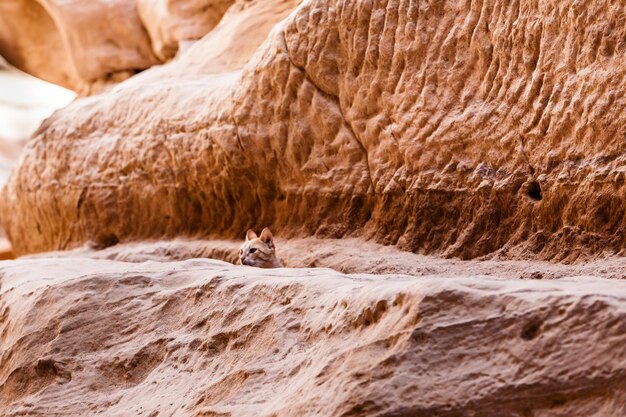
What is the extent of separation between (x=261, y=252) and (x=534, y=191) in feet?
6.35

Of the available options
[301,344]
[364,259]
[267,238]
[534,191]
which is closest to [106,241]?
[267,238]

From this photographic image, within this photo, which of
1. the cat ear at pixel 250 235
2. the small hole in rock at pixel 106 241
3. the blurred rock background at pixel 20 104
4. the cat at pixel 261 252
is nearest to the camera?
the cat at pixel 261 252

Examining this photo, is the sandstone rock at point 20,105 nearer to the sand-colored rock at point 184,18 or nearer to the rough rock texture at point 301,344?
the sand-colored rock at point 184,18

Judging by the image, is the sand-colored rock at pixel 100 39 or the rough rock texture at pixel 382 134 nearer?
the rough rock texture at pixel 382 134

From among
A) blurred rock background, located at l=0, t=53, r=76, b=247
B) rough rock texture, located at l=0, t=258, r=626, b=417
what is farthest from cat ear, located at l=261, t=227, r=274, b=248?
blurred rock background, located at l=0, t=53, r=76, b=247

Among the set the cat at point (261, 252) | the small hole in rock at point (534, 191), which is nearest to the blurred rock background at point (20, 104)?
the cat at point (261, 252)

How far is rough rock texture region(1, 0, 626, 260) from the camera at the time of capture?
4.81 metres

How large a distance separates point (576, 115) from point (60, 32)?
840 cm

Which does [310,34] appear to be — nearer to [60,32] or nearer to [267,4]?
[267,4]

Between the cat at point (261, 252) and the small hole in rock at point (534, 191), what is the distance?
1.85 metres

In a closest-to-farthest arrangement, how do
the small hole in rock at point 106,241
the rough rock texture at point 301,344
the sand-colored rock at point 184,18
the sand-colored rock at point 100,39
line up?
1. the rough rock texture at point 301,344
2. the small hole in rock at point 106,241
3. the sand-colored rock at point 184,18
4. the sand-colored rock at point 100,39

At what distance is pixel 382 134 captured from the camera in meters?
5.93

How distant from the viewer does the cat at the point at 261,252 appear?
6.18 meters

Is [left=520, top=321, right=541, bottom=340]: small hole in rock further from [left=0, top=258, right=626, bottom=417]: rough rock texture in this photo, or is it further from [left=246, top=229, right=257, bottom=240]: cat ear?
[left=246, top=229, right=257, bottom=240]: cat ear
